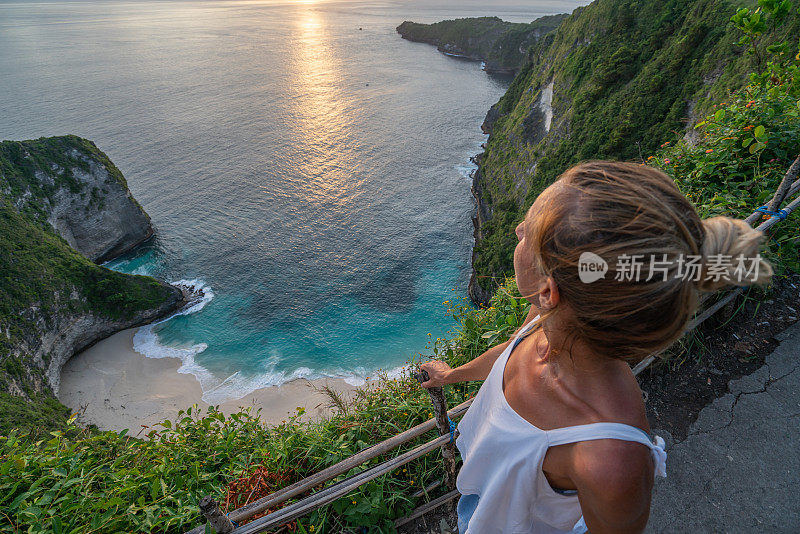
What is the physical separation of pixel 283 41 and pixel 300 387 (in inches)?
4641

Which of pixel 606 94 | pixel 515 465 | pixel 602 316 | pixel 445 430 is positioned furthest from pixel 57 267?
pixel 606 94

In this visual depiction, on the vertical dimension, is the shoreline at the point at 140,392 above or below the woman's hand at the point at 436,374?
below

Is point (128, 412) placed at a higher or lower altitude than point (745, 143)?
lower

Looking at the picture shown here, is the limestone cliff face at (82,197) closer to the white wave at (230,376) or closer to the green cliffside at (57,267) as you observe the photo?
the green cliffside at (57,267)

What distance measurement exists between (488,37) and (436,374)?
11210 centimetres

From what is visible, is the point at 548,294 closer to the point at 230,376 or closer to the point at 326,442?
the point at 326,442

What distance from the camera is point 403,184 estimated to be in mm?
48375

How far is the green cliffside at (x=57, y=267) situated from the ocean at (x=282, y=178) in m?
2.65

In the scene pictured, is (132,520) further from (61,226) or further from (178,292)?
(61,226)

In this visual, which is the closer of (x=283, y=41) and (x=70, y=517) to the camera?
(x=70, y=517)

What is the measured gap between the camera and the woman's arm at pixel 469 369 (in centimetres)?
261

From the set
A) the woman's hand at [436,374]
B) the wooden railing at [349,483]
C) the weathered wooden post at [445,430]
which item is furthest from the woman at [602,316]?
the weathered wooden post at [445,430]

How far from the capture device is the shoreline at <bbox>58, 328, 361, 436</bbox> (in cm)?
2359

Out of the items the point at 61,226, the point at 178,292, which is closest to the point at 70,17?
the point at 61,226
